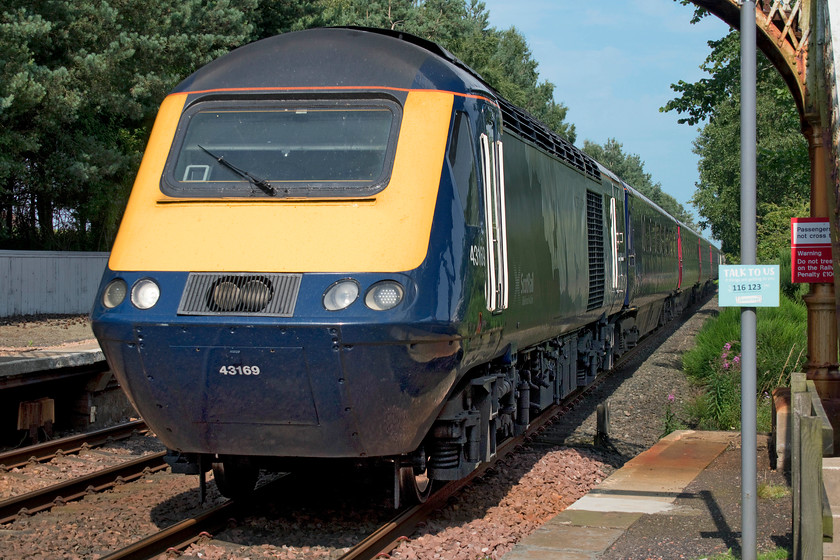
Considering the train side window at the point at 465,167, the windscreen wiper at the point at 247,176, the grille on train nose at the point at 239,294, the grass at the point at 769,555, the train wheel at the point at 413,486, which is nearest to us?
the grass at the point at 769,555

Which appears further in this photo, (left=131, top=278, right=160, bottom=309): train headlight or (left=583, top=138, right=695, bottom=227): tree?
(left=583, top=138, right=695, bottom=227): tree

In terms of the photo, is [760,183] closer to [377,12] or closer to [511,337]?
[377,12]

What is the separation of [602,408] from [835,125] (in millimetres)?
4256

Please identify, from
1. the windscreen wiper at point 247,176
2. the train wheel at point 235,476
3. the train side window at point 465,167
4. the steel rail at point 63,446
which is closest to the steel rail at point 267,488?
the train wheel at point 235,476

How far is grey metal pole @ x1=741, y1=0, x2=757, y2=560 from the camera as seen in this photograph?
5512mm

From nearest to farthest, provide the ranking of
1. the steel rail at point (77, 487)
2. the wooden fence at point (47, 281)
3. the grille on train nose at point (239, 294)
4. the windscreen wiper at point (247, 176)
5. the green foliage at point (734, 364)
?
the grille on train nose at point (239, 294), the windscreen wiper at point (247, 176), the steel rail at point (77, 487), the green foliage at point (734, 364), the wooden fence at point (47, 281)

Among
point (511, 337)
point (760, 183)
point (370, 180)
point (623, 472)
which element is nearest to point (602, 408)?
point (623, 472)

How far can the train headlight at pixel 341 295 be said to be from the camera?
19.0 ft

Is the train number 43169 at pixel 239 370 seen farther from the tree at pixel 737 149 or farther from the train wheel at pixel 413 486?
the tree at pixel 737 149

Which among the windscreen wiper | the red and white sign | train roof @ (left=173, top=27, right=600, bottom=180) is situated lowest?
the red and white sign

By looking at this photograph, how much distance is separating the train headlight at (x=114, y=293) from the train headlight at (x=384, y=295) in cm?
163

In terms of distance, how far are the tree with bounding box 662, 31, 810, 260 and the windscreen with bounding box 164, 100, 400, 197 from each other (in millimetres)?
11617

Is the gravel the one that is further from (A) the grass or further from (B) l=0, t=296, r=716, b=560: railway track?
(A) the grass

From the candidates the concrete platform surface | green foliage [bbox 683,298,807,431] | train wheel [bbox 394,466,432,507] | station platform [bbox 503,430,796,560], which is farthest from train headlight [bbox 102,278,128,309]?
green foliage [bbox 683,298,807,431]
